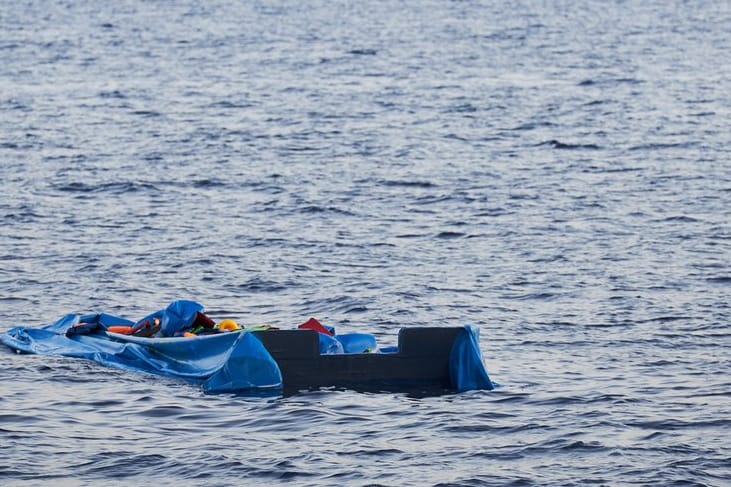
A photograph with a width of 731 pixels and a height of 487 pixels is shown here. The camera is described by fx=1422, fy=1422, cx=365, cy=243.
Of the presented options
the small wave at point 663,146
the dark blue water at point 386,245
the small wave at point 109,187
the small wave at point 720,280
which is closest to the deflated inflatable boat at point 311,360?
the dark blue water at point 386,245

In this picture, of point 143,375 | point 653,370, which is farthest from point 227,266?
point 653,370

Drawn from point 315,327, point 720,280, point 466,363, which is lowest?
point 720,280

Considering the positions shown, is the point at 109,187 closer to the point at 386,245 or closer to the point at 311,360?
the point at 386,245

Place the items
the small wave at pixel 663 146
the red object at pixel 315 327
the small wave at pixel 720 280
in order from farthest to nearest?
the small wave at pixel 663 146, the small wave at pixel 720 280, the red object at pixel 315 327

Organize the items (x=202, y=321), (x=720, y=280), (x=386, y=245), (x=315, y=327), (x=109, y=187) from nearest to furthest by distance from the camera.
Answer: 1. (x=315, y=327)
2. (x=202, y=321)
3. (x=720, y=280)
4. (x=386, y=245)
5. (x=109, y=187)

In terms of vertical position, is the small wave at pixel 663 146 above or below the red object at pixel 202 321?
above

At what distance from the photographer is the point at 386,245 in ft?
115

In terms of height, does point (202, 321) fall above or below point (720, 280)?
above

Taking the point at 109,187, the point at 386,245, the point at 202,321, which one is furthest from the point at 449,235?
the point at 202,321

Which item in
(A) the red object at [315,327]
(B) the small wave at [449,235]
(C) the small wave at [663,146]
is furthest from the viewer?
(C) the small wave at [663,146]

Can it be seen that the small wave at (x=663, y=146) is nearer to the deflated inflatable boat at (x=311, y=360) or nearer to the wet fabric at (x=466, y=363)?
the deflated inflatable boat at (x=311, y=360)

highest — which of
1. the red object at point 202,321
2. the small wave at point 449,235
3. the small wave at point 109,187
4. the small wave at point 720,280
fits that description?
the small wave at point 109,187

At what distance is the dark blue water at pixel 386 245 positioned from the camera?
20.9 metres

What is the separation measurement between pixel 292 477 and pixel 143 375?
542 cm
